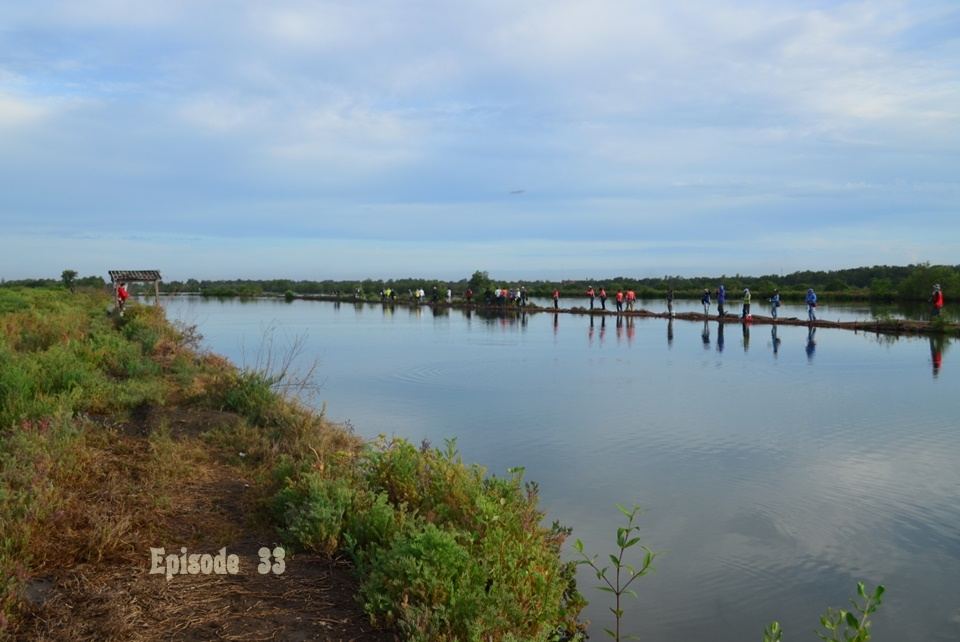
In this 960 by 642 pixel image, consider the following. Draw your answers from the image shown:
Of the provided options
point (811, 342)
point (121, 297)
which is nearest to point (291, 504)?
point (121, 297)

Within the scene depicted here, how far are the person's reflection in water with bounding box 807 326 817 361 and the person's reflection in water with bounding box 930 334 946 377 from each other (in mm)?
2688

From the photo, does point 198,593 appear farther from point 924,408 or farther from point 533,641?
point 924,408

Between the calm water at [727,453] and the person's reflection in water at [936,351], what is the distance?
10 centimetres

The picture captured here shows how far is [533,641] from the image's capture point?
3627mm

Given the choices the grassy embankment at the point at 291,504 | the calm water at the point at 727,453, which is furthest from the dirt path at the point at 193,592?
the calm water at the point at 727,453

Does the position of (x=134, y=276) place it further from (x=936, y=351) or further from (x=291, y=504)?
(x=936, y=351)

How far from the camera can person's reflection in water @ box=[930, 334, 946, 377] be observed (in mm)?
16859

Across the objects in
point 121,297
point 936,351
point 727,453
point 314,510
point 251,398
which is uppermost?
point 121,297

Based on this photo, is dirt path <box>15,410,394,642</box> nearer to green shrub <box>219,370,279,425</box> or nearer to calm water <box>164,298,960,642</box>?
calm water <box>164,298,960,642</box>

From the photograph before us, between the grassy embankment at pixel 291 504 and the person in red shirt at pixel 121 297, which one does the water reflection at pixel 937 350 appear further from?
the person in red shirt at pixel 121 297

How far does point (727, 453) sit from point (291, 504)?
19.7 ft

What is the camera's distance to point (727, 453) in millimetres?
9016

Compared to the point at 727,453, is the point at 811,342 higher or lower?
higher

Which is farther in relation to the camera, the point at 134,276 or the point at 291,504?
the point at 134,276
